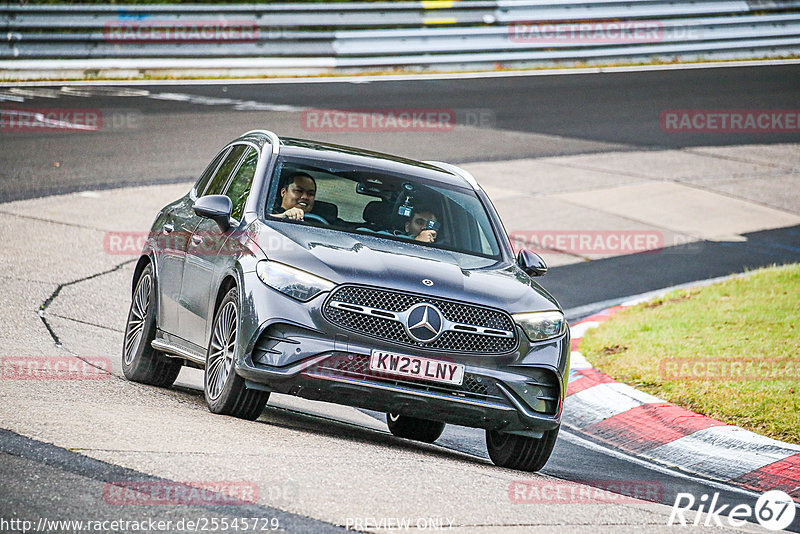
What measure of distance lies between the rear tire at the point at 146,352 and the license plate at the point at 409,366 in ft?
7.52

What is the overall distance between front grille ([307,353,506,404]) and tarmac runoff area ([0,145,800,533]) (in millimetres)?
389

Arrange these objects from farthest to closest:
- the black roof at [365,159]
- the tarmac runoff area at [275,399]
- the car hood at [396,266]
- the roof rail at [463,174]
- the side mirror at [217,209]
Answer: the roof rail at [463,174] < the black roof at [365,159] < the side mirror at [217,209] < the car hood at [396,266] < the tarmac runoff area at [275,399]

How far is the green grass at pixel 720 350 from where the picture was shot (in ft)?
29.6

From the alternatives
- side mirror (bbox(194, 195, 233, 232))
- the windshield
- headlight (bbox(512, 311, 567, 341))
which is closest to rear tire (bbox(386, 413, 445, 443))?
the windshield

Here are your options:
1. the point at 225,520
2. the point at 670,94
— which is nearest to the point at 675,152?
the point at 670,94

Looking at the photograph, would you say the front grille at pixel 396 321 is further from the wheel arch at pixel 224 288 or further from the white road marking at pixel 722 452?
the white road marking at pixel 722 452

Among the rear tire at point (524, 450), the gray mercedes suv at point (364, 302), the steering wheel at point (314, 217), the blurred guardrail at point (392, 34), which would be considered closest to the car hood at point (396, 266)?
the gray mercedes suv at point (364, 302)

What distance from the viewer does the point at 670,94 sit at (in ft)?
88.3

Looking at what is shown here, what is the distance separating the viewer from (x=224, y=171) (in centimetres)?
874

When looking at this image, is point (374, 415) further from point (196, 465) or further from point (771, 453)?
point (196, 465)

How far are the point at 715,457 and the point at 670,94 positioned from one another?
1973 cm

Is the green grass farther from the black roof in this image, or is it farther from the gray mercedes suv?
the black roof

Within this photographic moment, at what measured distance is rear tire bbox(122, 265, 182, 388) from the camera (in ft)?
27.7

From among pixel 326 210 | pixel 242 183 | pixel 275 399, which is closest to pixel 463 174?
pixel 326 210
